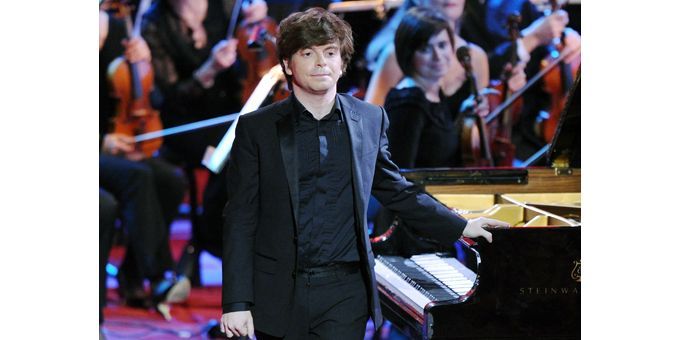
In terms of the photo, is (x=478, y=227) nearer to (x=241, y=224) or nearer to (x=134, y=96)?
(x=241, y=224)

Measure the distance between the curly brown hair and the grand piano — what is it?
3.27ft

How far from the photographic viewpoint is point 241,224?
2137 millimetres

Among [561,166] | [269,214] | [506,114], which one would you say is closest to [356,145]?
[269,214]

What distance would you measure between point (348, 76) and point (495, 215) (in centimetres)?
186

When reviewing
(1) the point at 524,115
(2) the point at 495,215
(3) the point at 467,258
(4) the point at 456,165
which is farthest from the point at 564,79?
(3) the point at 467,258

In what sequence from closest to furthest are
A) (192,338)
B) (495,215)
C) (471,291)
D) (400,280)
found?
1. (471,291)
2. (400,280)
3. (495,215)
4. (192,338)

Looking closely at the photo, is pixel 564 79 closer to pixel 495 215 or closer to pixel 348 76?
pixel 348 76

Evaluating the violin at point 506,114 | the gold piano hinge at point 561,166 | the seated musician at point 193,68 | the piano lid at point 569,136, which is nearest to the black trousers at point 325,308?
the piano lid at point 569,136

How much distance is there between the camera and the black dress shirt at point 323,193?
2.13 meters

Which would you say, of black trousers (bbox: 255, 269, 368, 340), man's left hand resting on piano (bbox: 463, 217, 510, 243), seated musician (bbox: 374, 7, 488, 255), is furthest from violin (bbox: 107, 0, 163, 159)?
black trousers (bbox: 255, 269, 368, 340)

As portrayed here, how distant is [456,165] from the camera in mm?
5391

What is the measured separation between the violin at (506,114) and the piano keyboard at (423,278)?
2.00 metres

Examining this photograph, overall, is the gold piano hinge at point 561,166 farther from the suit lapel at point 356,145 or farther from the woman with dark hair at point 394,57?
the suit lapel at point 356,145

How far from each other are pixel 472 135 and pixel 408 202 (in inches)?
122
